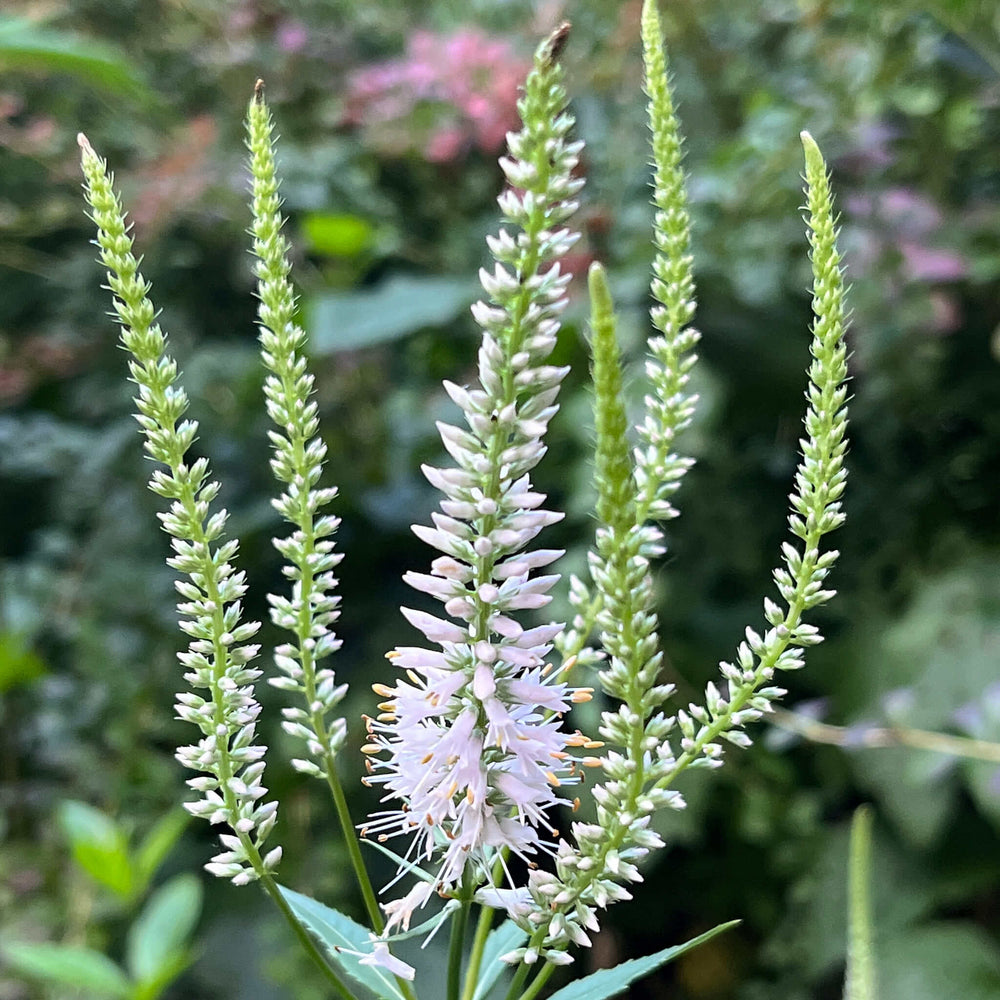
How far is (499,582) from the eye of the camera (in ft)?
1.21

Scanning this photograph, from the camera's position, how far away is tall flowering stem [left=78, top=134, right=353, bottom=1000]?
1.04 ft

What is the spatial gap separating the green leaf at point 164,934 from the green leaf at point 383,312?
902 mm

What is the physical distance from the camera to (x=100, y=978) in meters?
1.05

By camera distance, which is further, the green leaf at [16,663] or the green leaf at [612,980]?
the green leaf at [16,663]

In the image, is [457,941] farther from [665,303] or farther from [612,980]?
[665,303]

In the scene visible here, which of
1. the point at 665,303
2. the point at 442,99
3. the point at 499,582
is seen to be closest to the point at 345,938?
the point at 499,582

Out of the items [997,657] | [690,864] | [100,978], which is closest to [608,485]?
[100,978]

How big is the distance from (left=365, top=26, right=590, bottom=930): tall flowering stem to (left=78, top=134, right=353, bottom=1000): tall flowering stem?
2.5 inches

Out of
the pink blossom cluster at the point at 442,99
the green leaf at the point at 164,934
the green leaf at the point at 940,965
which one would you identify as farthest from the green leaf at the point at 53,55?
the green leaf at the point at 940,965

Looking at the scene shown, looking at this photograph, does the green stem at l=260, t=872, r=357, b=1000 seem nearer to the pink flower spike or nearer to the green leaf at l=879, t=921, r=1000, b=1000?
the pink flower spike

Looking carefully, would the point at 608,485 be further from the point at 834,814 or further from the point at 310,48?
the point at 310,48

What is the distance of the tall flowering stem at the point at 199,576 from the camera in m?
0.32

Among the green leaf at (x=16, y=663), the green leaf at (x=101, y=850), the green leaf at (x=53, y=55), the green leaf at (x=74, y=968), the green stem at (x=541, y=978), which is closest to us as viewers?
the green stem at (x=541, y=978)

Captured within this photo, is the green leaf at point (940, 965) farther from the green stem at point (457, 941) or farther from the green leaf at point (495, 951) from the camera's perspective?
the green stem at point (457, 941)
